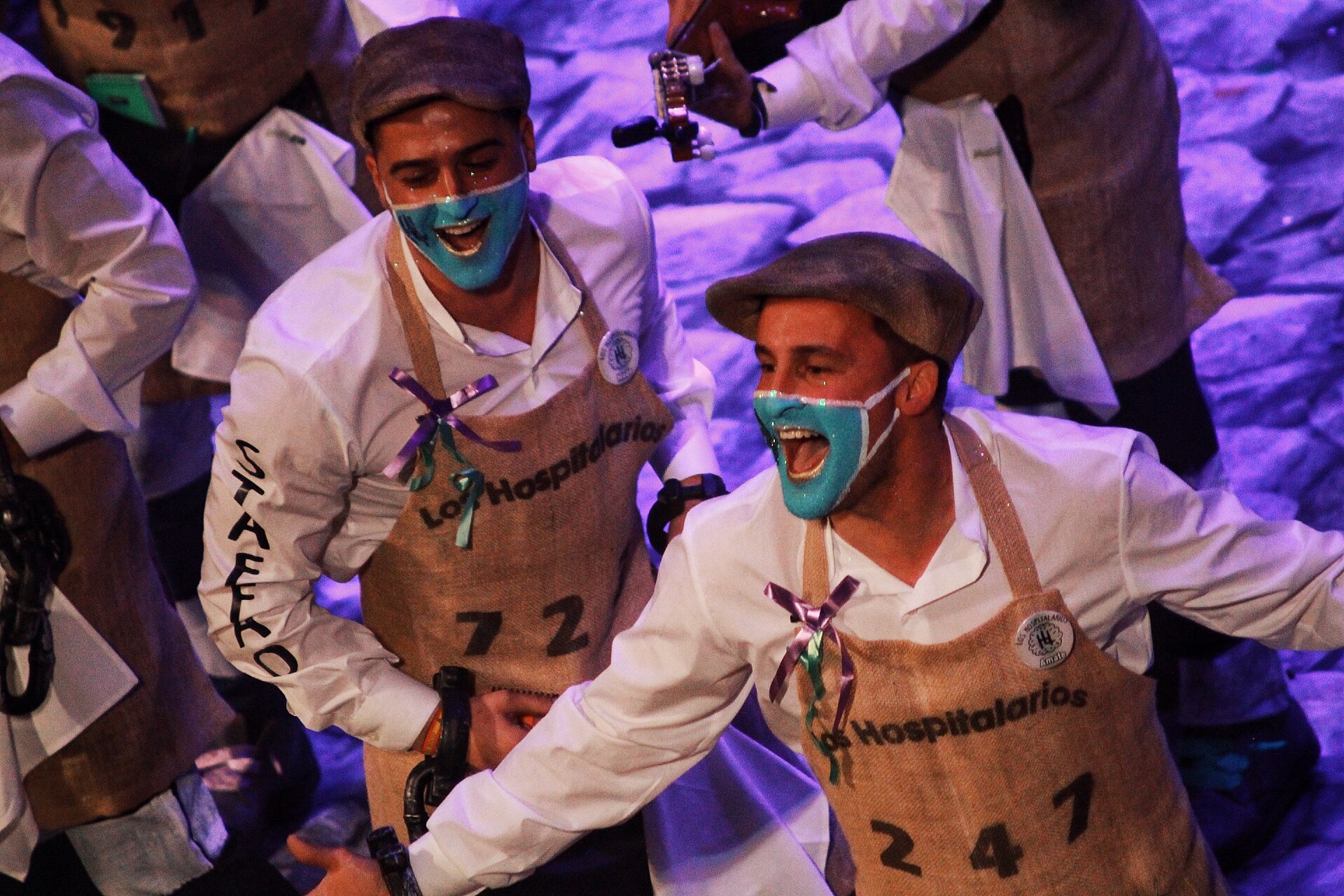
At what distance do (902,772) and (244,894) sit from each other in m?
1.97

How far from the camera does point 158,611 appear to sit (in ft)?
11.5

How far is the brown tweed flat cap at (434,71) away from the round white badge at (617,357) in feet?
1.32

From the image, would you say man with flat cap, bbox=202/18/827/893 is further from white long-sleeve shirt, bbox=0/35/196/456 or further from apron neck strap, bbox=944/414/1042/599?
apron neck strap, bbox=944/414/1042/599

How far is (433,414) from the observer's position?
272 cm

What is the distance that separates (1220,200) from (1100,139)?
2.16m

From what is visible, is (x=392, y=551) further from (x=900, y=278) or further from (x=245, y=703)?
(x=245, y=703)

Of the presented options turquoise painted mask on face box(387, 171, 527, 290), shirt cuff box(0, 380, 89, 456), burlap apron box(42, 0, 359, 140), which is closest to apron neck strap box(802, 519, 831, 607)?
turquoise painted mask on face box(387, 171, 527, 290)

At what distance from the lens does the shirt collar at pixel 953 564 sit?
7.09 feet

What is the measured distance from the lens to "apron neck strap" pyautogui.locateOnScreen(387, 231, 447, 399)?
2.73 m

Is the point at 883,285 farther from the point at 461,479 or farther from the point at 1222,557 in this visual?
the point at 461,479

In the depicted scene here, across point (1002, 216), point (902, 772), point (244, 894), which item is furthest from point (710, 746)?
point (244, 894)

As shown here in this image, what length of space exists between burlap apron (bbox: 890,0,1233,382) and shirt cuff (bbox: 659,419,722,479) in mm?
832

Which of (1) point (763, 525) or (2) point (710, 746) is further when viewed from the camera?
(2) point (710, 746)

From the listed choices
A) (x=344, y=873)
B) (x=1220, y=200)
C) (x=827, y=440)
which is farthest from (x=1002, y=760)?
(x=1220, y=200)
